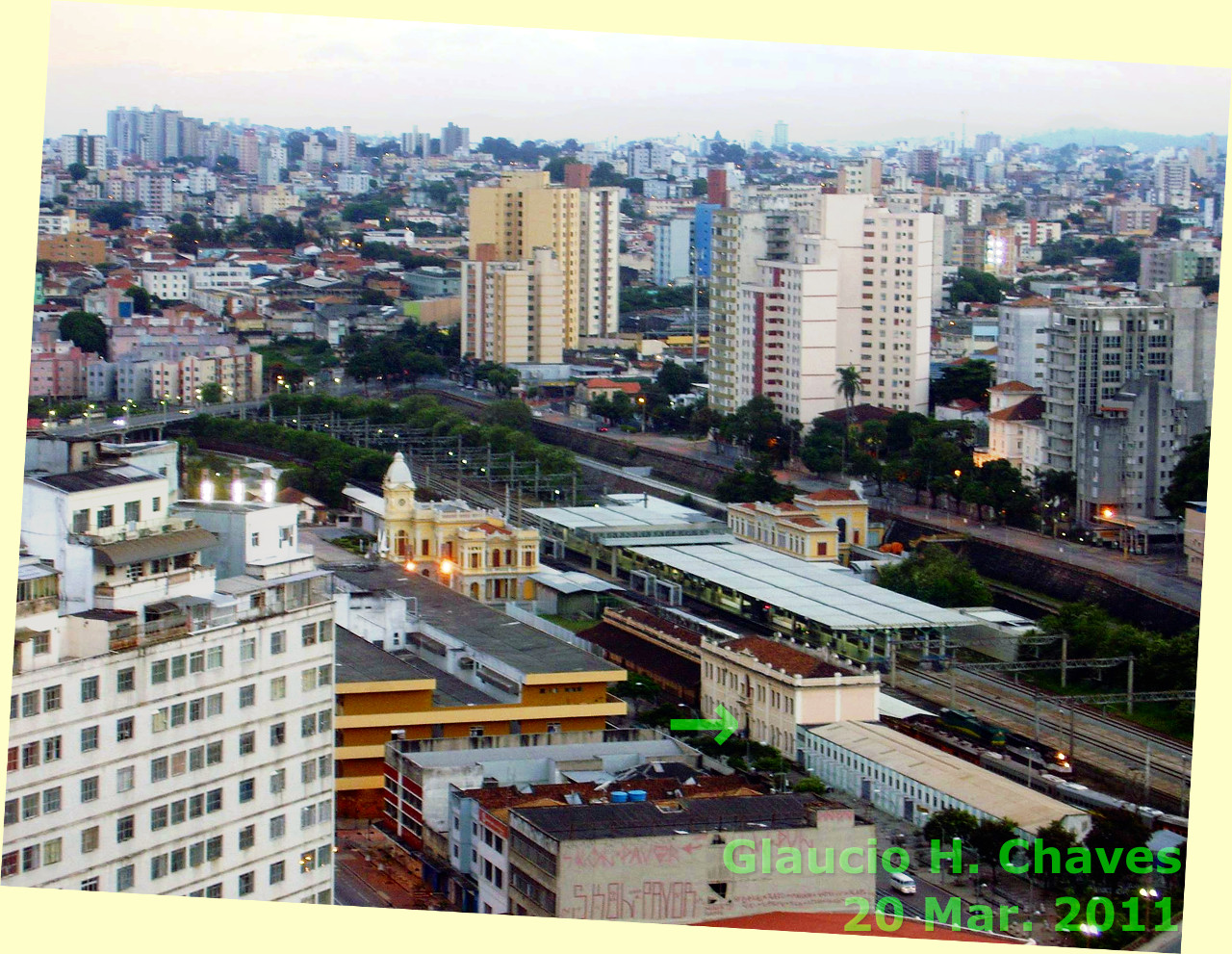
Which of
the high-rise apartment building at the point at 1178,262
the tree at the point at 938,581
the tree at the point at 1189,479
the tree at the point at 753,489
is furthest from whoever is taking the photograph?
the high-rise apartment building at the point at 1178,262

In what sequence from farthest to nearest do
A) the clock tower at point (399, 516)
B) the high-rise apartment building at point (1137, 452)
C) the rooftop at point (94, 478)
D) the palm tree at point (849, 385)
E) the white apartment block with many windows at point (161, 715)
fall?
the palm tree at point (849, 385), the high-rise apartment building at point (1137, 452), the clock tower at point (399, 516), the rooftop at point (94, 478), the white apartment block with many windows at point (161, 715)

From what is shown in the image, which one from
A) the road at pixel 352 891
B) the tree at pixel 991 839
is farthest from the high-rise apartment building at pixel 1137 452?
the road at pixel 352 891

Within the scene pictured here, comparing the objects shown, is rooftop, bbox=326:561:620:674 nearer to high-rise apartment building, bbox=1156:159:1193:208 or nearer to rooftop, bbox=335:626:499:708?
rooftop, bbox=335:626:499:708

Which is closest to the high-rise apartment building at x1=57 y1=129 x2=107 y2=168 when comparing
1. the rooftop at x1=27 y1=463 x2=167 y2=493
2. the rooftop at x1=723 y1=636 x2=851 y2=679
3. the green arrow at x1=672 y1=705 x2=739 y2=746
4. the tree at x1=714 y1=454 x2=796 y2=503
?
the tree at x1=714 y1=454 x2=796 y2=503

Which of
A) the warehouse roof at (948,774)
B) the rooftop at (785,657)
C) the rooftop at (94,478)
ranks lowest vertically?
the warehouse roof at (948,774)

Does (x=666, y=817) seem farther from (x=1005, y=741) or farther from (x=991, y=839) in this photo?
(x=1005, y=741)

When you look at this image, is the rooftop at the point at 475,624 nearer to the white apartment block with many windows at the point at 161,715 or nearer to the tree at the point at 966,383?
the white apartment block with many windows at the point at 161,715


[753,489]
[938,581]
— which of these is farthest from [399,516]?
[753,489]
